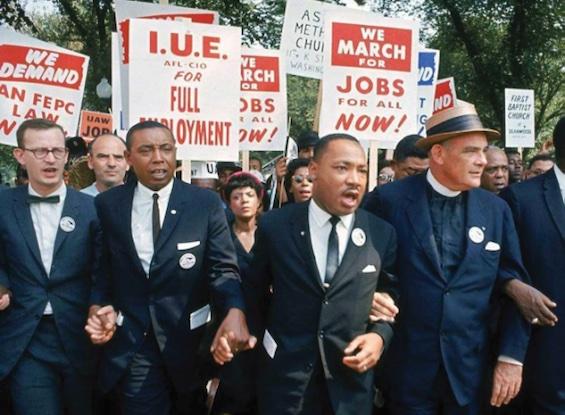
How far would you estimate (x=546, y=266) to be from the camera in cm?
409

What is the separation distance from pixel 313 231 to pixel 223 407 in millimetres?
1596

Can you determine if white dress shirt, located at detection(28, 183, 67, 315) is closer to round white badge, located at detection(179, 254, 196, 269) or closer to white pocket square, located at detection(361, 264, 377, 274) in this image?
round white badge, located at detection(179, 254, 196, 269)

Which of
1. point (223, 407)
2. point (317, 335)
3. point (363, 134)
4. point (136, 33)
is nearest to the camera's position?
point (317, 335)

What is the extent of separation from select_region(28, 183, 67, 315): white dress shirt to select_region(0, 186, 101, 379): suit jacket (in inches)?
1.3

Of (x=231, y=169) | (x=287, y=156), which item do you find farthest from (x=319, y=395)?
(x=231, y=169)

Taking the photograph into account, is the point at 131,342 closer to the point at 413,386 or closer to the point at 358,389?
the point at 358,389

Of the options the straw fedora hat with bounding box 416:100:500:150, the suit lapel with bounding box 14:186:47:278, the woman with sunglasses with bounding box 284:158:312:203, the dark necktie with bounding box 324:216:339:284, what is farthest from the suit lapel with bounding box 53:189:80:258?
the woman with sunglasses with bounding box 284:158:312:203

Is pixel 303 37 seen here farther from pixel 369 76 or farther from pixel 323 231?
pixel 323 231

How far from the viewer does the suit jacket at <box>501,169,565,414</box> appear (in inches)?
160

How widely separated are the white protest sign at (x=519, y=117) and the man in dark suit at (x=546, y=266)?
901 cm

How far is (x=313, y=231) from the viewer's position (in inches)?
147

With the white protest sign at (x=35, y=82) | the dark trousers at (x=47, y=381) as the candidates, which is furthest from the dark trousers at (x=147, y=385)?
the white protest sign at (x=35, y=82)

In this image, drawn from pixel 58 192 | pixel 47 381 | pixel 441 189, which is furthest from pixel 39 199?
pixel 441 189

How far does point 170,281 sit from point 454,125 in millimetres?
1773
